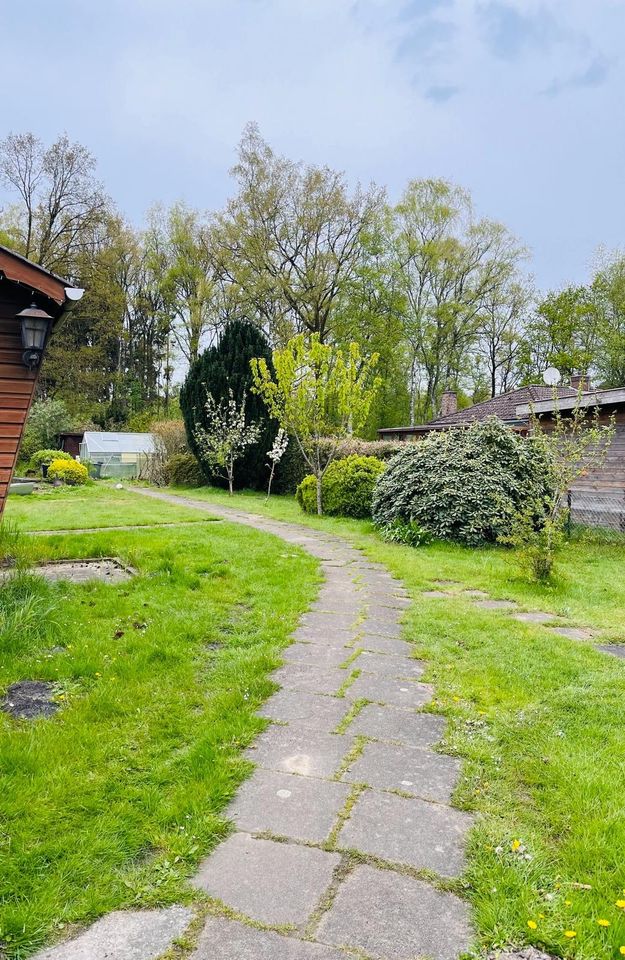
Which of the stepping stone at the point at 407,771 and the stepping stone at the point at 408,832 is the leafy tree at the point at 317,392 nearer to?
the stepping stone at the point at 407,771

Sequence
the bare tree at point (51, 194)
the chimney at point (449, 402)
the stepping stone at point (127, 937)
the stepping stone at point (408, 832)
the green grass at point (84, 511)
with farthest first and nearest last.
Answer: the bare tree at point (51, 194)
the chimney at point (449, 402)
the green grass at point (84, 511)
the stepping stone at point (408, 832)
the stepping stone at point (127, 937)

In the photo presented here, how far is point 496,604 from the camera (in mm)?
5031

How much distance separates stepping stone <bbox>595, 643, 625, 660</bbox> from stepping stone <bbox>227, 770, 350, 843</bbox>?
98.8 inches

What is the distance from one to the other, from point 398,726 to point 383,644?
1187 millimetres

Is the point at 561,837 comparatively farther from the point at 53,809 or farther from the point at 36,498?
the point at 36,498

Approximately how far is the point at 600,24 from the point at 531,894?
11.8 m

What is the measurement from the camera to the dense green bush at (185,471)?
1958 centimetres

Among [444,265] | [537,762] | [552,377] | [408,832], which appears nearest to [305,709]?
[408,832]

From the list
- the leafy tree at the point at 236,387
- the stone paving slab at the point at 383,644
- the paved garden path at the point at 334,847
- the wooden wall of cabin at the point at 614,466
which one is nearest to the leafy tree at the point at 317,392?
the wooden wall of cabin at the point at 614,466

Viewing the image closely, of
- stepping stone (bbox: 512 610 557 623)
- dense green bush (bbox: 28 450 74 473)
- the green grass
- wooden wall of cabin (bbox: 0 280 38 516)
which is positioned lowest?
stepping stone (bbox: 512 610 557 623)

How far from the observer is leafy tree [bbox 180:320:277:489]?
17781 mm

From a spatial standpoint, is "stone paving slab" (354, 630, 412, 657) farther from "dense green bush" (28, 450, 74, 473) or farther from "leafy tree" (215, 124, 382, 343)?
"leafy tree" (215, 124, 382, 343)

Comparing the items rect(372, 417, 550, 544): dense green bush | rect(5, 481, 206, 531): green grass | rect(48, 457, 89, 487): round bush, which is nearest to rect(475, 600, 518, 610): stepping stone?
rect(372, 417, 550, 544): dense green bush

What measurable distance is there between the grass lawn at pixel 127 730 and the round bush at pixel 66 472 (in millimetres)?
12568
